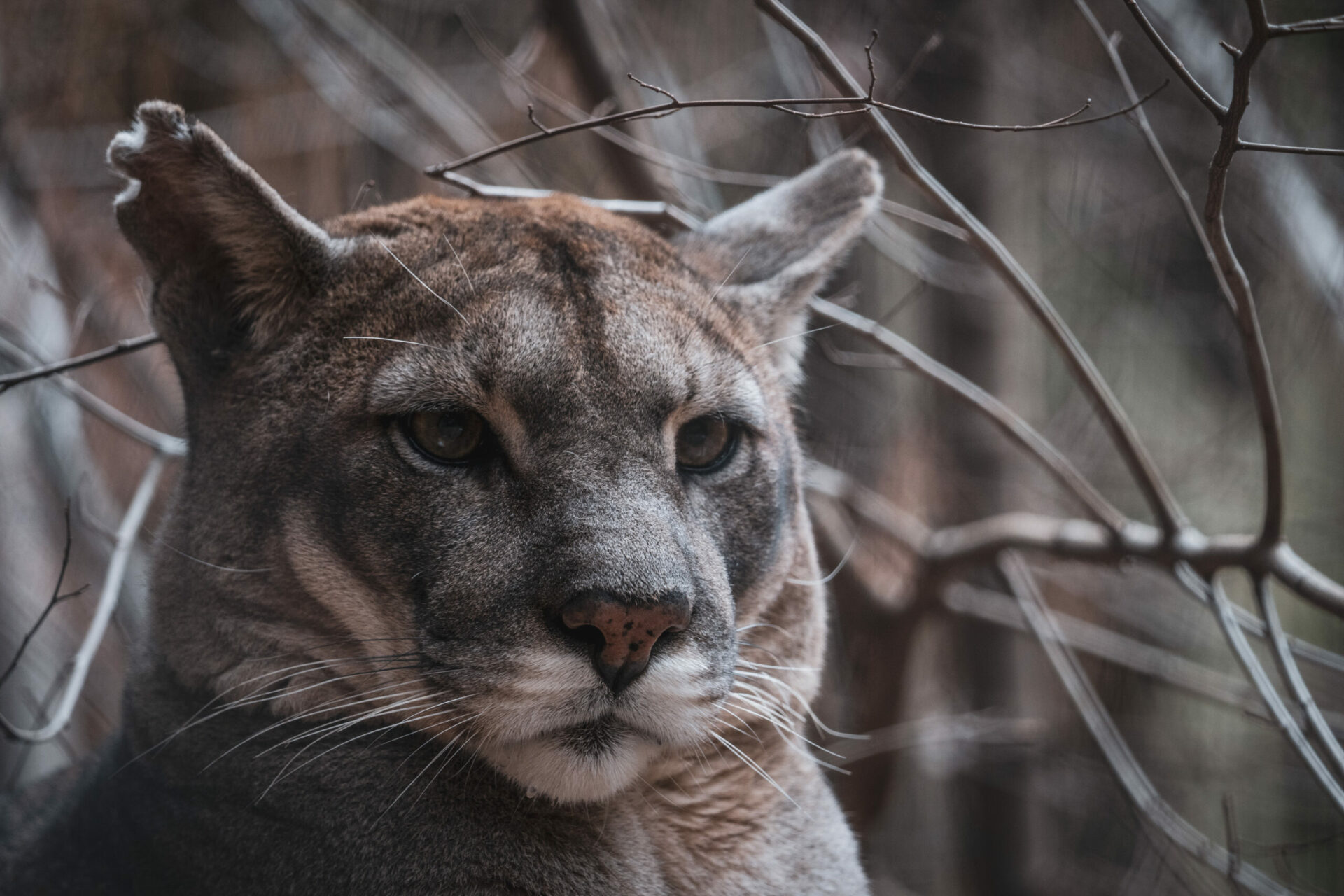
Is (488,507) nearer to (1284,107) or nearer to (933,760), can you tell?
(933,760)

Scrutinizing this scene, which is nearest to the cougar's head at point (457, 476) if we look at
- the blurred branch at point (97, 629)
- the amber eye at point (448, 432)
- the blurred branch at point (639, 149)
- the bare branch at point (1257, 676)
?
the amber eye at point (448, 432)

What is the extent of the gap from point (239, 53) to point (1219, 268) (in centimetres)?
675

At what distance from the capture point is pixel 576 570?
2.09 metres

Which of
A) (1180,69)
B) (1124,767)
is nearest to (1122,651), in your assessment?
(1124,767)

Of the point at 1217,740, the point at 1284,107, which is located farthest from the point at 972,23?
the point at 1217,740

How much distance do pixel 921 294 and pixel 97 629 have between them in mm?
5160

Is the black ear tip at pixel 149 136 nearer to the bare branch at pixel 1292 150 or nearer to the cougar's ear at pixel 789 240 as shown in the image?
the cougar's ear at pixel 789 240

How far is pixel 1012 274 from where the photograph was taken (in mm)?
2971

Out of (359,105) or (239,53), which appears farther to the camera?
(239,53)

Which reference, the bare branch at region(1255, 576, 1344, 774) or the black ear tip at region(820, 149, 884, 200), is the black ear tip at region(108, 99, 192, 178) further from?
the bare branch at region(1255, 576, 1344, 774)

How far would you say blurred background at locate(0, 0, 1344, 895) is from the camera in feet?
16.7

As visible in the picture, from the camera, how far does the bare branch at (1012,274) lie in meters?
2.51

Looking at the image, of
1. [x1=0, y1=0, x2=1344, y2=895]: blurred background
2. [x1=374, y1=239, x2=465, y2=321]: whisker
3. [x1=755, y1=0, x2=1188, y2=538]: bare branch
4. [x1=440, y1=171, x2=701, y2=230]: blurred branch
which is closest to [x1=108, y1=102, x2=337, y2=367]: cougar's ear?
[x1=374, y1=239, x2=465, y2=321]: whisker

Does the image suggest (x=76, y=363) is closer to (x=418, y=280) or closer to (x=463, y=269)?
(x=418, y=280)
